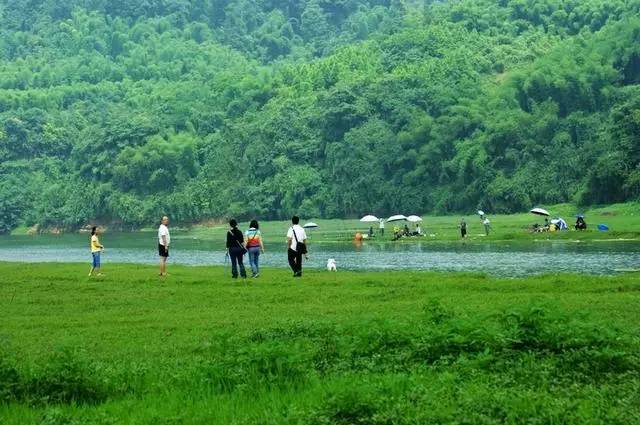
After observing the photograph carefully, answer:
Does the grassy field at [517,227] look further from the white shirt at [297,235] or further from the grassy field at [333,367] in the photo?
the grassy field at [333,367]

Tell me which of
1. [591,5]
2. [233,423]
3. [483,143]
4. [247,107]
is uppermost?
[591,5]

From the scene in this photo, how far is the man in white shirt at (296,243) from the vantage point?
2977 centimetres

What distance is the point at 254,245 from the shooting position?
1238 inches

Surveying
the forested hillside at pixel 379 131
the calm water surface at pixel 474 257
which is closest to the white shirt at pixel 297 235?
the calm water surface at pixel 474 257

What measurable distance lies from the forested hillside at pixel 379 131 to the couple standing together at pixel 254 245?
158 ft

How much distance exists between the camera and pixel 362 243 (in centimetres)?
7000

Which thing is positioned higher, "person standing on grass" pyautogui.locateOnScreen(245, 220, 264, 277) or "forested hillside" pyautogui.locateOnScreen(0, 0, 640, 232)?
"forested hillside" pyautogui.locateOnScreen(0, 0, 640, 232)

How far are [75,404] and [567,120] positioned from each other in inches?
3475

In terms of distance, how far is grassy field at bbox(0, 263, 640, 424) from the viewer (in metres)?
11.5

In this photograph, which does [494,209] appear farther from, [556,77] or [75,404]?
[75,404]

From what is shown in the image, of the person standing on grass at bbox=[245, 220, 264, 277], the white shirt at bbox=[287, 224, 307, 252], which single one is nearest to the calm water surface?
the person standing on grass at bbox=[245, 220, 264, 277]

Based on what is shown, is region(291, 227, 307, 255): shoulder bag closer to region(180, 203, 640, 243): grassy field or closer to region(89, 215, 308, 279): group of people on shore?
region(89, 215, 308, 279): group of people on shore

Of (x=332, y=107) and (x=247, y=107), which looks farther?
(x=247, y=107)

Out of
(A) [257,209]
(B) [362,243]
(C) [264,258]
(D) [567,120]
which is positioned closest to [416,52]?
(A) [257,209]
